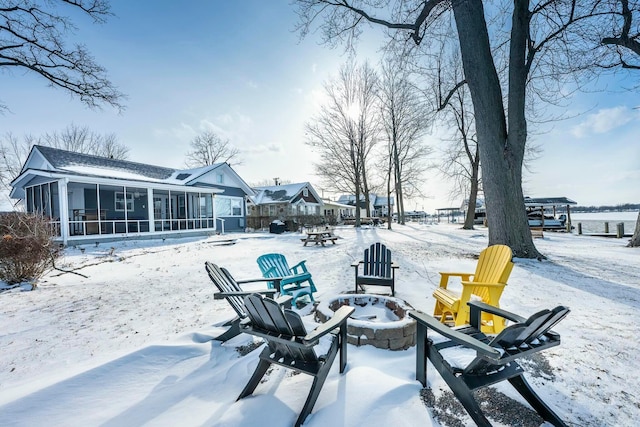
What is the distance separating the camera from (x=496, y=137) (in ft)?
23.3

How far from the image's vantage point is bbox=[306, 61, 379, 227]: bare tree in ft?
72.7

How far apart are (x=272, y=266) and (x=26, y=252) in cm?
524

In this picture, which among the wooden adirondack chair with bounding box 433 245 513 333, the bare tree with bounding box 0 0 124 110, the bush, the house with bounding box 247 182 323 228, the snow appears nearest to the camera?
the snow

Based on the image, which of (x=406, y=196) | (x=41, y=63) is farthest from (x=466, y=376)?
(x=406, y=196)

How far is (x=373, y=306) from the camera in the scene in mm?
3670

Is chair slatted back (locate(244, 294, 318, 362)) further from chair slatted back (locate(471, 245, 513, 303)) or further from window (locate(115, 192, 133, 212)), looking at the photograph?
window (locate(115, 192, 133, 212))

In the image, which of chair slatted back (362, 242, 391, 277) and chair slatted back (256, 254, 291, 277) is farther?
chair slatted back (362, 242, 391, 277)

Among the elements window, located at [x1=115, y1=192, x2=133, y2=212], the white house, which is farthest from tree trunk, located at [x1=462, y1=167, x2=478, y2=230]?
window, located at [x1=115, y1=192, x2=133, y2=212]

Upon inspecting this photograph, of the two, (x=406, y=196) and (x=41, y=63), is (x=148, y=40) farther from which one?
(x=406, y=196)

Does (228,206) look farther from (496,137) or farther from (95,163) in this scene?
(496,137)

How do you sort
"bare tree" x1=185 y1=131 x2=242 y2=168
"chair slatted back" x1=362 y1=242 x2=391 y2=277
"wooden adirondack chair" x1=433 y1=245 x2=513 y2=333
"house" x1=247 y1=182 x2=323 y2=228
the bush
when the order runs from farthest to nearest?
"bare tree" x1=185 y1=131 x2=242 y2=168
"house" x1=247 y1=182 x2=323 y2=228
the bush
"chair slatted back" x1=362 y1=242 x2=391 y2=277
"wooden adirondack chair" x1=433 y1=245 x2=513 y2=333

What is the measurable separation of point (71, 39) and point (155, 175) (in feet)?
27.3

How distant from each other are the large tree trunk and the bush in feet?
35.5

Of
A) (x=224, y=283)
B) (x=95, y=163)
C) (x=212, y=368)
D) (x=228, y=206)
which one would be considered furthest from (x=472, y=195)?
(x=95, y=163)
